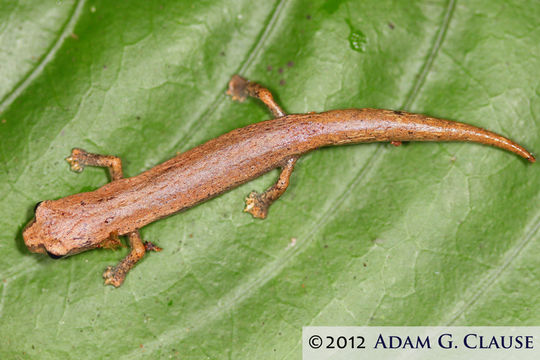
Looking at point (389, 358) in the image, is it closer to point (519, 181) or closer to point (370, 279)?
point (370, 279)

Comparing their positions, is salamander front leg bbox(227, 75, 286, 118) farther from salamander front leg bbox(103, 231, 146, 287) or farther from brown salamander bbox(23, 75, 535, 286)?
salamander front leg bbox(103, 231, 146, 287)

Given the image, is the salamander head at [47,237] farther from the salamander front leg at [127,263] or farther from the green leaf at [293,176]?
the salamander front leg at [127,263]

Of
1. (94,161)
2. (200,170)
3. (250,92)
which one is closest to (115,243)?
(94,161)

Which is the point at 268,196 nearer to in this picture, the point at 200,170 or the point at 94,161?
the point at 200,170

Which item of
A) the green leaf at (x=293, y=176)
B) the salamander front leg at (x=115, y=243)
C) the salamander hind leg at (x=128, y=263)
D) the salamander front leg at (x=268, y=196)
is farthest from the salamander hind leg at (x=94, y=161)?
the salamander front leg at (x=268, y=196)

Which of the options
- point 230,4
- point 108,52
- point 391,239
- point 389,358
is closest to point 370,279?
point 391,239

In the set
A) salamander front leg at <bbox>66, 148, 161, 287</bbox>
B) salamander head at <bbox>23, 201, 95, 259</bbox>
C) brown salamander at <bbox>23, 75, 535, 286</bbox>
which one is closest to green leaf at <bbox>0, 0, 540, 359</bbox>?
salamander front leg at <bbox>66, 148, 161, 287</bbox>
